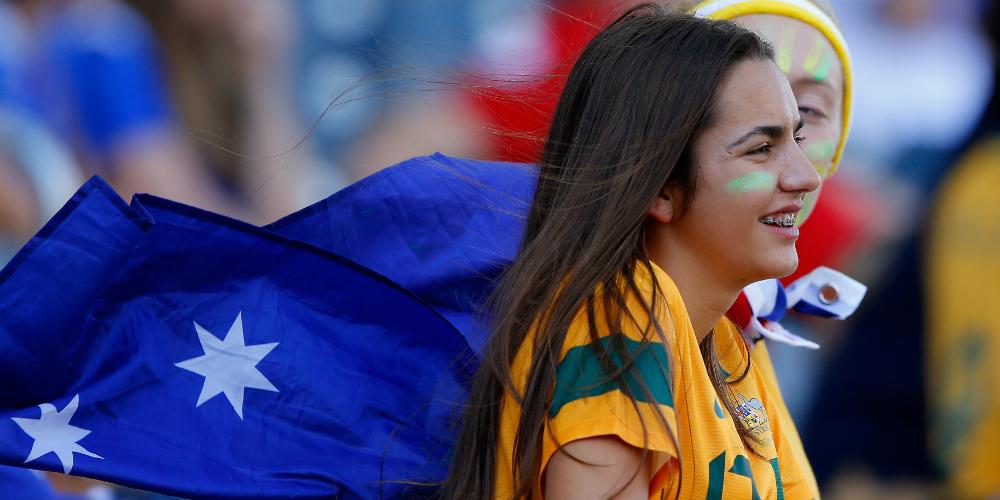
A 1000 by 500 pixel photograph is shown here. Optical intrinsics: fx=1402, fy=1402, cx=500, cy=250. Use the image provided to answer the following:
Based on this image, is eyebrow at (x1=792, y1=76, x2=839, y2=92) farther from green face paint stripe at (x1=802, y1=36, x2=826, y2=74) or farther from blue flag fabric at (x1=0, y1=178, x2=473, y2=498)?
blue flag fabric at (x1=0, y1=178, x2=473, y2=498)

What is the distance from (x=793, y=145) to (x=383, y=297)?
2.56 ft

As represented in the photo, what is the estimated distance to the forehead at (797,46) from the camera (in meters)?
2.78

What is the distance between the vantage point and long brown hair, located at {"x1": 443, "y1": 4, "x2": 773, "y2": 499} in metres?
2.08

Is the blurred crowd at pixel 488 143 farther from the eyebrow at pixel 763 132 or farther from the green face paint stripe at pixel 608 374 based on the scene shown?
the green face paint stripe at pixel 608 374

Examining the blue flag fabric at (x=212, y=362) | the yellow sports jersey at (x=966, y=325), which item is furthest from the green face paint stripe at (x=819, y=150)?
the yellow sports jersey at (x=966, y=325)

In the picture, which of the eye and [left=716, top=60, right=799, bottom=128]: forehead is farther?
the eye

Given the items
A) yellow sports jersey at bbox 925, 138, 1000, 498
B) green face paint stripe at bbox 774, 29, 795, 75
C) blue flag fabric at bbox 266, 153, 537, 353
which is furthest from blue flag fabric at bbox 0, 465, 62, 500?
yellow sports jersey at bbox 925, 138, 1000, 498

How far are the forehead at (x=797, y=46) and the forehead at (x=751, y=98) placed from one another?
560 mm

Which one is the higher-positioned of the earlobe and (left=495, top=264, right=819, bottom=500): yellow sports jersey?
the earlobe

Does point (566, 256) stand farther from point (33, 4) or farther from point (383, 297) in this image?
point (33, 4)

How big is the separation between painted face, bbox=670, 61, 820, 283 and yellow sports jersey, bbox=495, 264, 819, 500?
0.12 m

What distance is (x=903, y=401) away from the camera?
5270 mm

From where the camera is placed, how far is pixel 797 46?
2.80 m

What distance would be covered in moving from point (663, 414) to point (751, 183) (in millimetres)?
413
